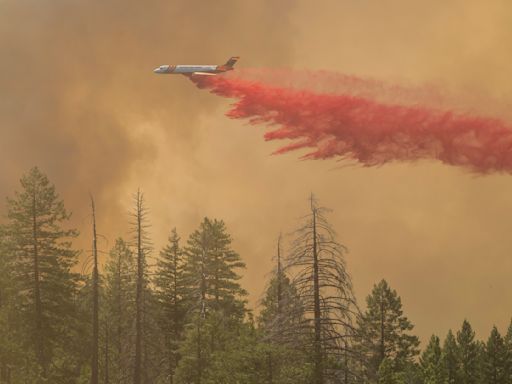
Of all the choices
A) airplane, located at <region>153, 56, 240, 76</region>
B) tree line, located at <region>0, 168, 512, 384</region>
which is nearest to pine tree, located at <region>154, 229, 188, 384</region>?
tree line, located at <region>0, 168, 512, 384</region>

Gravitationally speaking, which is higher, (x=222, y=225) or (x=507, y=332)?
(x=222, y=225)

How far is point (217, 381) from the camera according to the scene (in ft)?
155

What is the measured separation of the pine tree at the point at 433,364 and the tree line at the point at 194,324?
125 mm

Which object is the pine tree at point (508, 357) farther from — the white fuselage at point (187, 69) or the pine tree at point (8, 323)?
the pine tree at point (8, 323)

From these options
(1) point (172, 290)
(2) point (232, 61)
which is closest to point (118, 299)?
(1) point (172, 290)

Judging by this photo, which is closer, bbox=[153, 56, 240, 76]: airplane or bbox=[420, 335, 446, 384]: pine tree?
bbox=[420, 335, 446, 384]: pine tree

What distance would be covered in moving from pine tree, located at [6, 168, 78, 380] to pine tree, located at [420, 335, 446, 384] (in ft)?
108

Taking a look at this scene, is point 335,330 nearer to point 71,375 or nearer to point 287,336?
point 287,336

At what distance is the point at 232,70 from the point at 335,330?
47.2 metres

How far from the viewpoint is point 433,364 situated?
6919cm

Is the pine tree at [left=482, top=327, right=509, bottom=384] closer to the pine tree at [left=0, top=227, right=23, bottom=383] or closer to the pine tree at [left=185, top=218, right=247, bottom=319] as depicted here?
the pine tree at [left=185, top=218, right=247, bottom=319]

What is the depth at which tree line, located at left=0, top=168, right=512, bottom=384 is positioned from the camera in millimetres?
34778

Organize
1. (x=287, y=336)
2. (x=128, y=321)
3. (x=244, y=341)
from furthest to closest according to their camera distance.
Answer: (x=128, y=321) < (x=244, y=341) < (x=287, y=336)

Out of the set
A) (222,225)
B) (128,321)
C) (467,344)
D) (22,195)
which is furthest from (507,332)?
(22,195)
